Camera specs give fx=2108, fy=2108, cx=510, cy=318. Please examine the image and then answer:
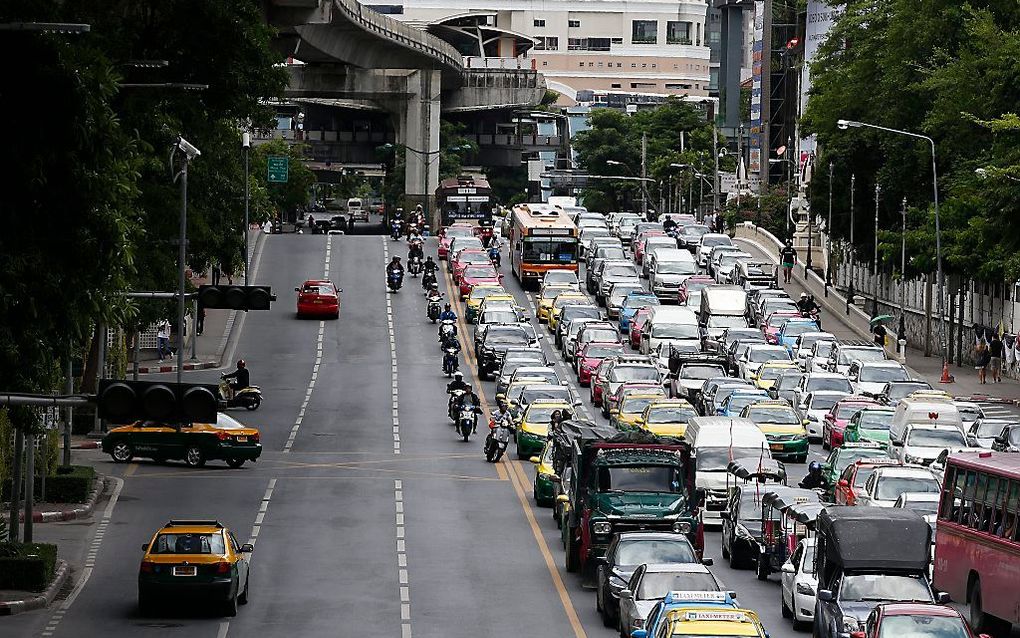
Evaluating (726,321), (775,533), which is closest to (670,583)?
(775,533)

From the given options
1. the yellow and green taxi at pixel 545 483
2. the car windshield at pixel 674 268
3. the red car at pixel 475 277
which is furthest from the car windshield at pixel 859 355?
the red car at pixel 475 277

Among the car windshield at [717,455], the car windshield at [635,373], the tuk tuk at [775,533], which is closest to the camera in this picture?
the tuk tuk at [775,533]

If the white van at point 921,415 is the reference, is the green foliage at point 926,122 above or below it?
above

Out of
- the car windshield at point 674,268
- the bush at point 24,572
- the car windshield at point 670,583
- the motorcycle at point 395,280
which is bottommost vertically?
the bush at point 24,572

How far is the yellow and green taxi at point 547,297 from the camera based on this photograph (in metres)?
80.1

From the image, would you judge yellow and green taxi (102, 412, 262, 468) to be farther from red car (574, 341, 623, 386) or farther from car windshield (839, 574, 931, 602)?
car windshield (839, 574, 931, 602)

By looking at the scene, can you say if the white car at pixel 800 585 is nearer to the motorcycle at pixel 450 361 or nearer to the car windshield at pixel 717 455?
the car windshield at pixel 717 455

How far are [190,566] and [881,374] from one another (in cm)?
3201

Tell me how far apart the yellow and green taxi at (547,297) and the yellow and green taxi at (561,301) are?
0.62m

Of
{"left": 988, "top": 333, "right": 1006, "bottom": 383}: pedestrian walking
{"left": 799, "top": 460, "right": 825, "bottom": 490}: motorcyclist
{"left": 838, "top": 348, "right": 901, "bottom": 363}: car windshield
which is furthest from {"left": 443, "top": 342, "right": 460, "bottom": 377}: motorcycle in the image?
{"left": 799, "top": 460, "right": 825, "bottom": 490}: motorcyclist

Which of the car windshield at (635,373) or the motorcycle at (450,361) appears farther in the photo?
the motorcycle at (450,361)

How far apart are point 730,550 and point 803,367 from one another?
1137 inches

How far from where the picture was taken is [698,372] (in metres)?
60.0

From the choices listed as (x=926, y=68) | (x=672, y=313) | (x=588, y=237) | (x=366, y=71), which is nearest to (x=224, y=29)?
(x=672, y=313)
